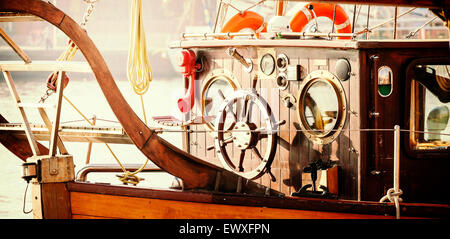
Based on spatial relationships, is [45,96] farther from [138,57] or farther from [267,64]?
[267,64]

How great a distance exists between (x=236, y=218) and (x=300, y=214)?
57 cm

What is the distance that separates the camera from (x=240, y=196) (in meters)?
6.59

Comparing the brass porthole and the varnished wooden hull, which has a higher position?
the brass porthole

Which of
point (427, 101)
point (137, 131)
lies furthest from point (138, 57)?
point (427, 101)

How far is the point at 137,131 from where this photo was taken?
657cm

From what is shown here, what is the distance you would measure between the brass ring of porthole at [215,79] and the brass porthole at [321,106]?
868mm

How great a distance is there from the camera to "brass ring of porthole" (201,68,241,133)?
764 cm

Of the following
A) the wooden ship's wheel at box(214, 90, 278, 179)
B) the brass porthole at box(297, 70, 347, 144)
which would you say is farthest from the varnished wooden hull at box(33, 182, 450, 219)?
the brass porthole at box(297, 70, 347, 144)

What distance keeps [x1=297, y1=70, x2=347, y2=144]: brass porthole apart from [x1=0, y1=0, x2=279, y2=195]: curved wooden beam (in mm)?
700

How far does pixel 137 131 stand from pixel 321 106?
66.8 inches

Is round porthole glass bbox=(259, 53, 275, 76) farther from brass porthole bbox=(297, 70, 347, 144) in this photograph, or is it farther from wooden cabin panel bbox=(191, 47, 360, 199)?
brass porthole bbox=(297, 70, 347, 144)

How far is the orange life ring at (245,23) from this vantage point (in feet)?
28.5
